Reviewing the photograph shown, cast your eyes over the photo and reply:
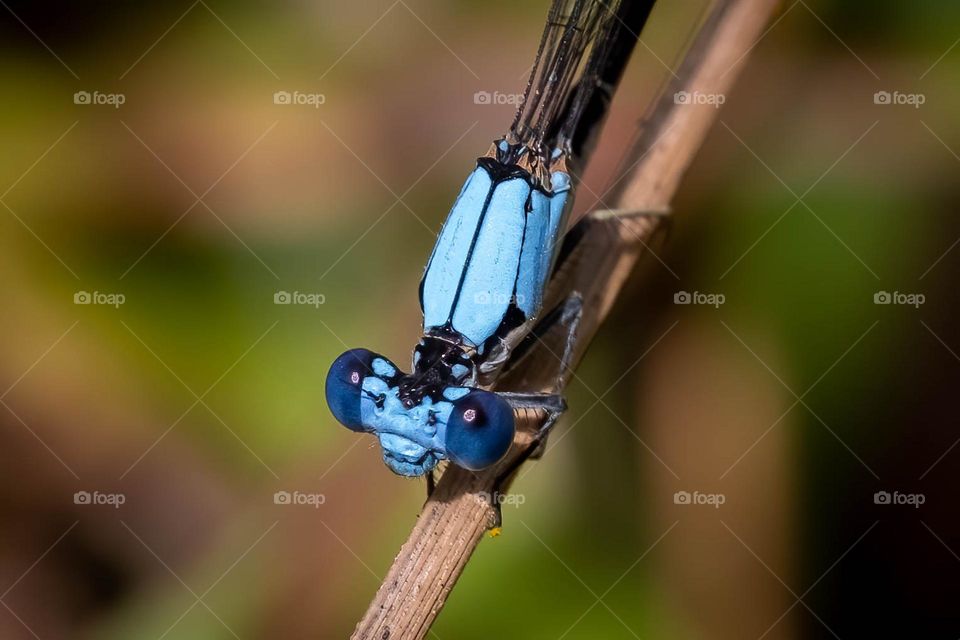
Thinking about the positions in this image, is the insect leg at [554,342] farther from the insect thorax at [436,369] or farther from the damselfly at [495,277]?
the insect thorax at [436,369]

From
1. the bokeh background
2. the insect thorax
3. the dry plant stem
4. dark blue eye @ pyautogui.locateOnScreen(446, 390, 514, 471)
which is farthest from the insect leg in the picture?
the bokeh background

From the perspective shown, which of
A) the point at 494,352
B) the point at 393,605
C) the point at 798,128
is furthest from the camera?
the point at 798,128

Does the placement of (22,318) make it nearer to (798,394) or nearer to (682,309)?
(682,309)

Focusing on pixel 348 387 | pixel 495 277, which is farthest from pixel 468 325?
pixel 348 387

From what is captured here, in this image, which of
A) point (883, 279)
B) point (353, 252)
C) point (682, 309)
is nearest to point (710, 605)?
→ point (682, 309)

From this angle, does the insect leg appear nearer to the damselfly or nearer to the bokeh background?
the damselfly

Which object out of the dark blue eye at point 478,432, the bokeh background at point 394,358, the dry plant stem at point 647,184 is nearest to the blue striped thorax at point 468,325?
the dark blue eye at point 478,432
